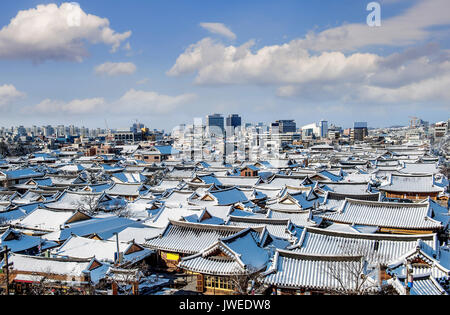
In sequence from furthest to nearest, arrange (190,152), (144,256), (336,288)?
(190,152)
(144,256)
(336,288)

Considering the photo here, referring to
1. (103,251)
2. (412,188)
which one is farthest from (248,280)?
(412,188)

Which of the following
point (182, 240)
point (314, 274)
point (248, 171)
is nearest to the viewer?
point (314, 274)

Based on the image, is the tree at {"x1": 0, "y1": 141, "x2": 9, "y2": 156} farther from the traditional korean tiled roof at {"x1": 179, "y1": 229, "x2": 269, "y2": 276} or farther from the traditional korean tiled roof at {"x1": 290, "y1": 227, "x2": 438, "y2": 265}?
the traditional korean tiled roof at {"x1": 290, "y1": 227, "x2": 438, "y2": 265}

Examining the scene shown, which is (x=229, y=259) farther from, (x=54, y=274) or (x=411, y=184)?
(x=411, y=184)

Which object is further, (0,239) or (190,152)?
(190,152)
